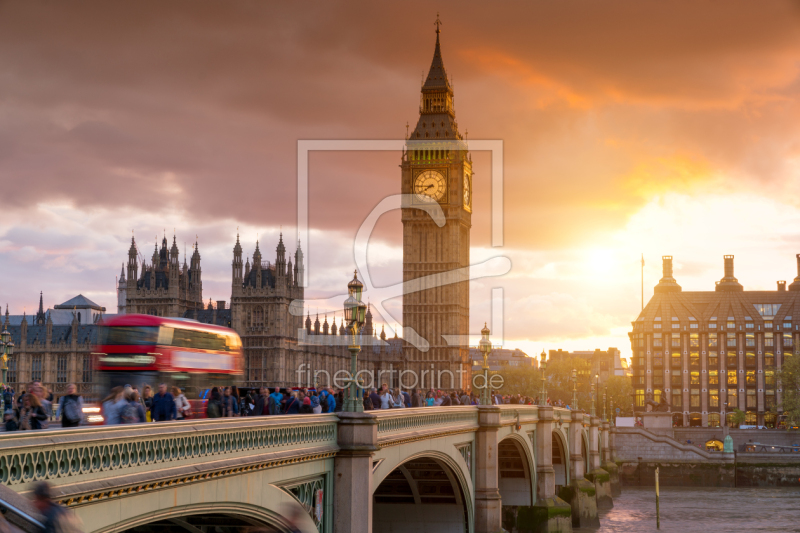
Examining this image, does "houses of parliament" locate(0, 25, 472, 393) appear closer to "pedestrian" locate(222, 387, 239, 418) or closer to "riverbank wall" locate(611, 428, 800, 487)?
"riverbank wall" locate(611, 428, 800, 487)

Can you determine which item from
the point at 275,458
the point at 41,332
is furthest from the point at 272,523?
the point at 41,332

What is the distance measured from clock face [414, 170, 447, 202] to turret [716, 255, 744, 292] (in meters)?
47.3

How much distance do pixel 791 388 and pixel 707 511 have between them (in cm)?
4258

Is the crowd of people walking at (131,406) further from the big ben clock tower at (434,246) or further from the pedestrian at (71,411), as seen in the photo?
the big ben clock tower at (434,246)

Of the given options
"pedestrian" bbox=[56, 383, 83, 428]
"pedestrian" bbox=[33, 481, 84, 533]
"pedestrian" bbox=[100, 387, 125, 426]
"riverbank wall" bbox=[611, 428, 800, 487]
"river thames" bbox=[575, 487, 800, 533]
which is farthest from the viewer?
"riverbank wall" bbox=[611, 428, 800, 487]

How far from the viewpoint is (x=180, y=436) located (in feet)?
37.9

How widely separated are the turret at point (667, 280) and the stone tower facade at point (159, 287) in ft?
214

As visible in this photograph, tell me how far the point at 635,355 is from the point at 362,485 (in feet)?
368

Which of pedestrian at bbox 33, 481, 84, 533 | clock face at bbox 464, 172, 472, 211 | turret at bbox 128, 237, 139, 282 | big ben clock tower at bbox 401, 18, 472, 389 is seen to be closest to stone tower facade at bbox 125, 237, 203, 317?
turret at bbox 128, 237, 139, 282

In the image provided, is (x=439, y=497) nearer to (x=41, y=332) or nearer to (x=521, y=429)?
(x=521, y=429)

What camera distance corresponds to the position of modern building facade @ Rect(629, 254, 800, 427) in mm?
116875

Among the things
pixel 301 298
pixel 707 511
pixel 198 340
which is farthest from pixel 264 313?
pixel 198 340

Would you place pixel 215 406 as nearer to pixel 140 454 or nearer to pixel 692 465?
pixel 140 454

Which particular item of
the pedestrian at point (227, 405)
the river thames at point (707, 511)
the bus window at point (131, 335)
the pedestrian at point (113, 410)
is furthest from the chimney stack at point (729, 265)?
the pedestrian at point (113, 410)
